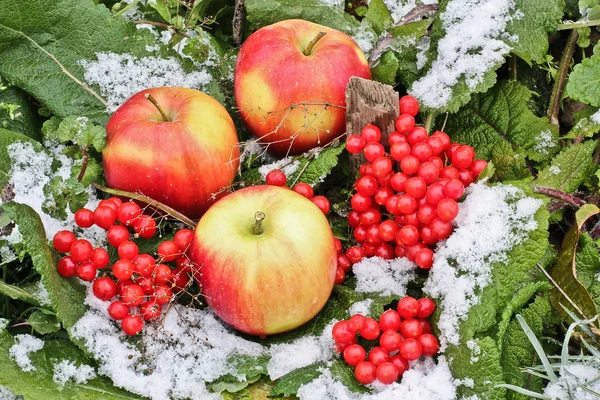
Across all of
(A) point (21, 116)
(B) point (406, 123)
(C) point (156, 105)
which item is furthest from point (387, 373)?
(A) point (21, 116)

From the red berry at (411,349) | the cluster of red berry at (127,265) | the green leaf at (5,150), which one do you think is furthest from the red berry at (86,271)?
the red berry at (411,349)

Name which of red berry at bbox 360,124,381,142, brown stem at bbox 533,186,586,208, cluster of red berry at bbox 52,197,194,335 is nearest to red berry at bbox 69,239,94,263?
cluster of red berry at bbox 52,197,194,335

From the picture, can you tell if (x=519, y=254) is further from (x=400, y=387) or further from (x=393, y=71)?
(x=393, y=71)

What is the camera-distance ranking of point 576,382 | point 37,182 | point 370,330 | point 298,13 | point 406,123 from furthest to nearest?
point 298,13, point 37,182, point 406,123, point 370,330, point 576,382

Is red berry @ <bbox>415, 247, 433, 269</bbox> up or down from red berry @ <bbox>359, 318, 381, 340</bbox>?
up

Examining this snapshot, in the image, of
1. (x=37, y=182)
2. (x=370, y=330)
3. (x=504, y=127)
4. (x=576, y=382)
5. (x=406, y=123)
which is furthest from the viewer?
(x=504, y=127)

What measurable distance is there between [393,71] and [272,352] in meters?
0.73

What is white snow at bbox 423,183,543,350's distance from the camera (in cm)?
130

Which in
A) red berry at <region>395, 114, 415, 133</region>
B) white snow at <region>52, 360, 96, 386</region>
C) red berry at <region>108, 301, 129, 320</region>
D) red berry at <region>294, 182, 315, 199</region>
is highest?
red berry at <region>395, 114, 415, 133</region>

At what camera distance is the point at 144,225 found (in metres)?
→ 1.39

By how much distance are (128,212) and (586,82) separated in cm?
109

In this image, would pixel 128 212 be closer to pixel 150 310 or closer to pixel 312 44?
pixel 150 310

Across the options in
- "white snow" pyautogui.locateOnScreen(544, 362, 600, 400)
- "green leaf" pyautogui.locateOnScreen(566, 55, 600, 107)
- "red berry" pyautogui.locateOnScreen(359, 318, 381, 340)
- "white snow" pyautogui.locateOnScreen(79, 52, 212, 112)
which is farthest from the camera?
"white snow" pyautogui.locateOnScreen(79, 52, 212, 112)

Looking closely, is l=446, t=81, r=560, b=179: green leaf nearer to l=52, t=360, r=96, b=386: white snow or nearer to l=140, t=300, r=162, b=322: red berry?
l=140, t=300, r=162, b=322: red berry
